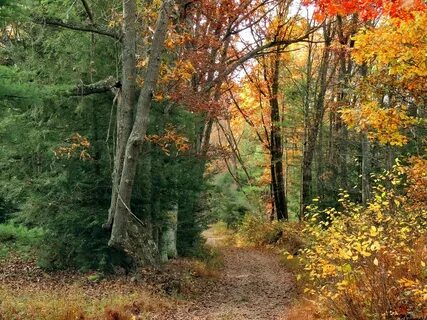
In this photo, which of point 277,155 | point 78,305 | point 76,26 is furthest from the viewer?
point 277,155

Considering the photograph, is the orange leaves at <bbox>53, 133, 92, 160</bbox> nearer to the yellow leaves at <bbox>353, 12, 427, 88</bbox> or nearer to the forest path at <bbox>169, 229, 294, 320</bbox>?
the forest path at <bbox>169, 229, 294, 320</bbox>

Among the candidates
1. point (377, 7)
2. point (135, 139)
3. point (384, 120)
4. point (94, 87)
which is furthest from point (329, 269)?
point (94, 87)

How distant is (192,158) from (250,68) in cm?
1202

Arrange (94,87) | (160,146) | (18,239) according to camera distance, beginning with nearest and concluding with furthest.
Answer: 1. (94,87)
2. (160,146)
3. (18,239)

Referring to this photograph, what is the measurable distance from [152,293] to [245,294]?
2.67 metres

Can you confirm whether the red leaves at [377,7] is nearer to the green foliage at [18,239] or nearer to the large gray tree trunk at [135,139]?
the large gray tree trunk at [135,139]

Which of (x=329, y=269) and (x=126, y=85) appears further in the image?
(x=126, y=85)

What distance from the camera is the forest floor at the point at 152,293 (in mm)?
7234

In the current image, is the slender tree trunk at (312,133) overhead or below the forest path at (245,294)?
overhead

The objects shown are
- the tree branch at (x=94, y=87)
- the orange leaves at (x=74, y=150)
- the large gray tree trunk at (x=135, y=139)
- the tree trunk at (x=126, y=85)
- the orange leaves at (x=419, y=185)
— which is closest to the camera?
the orange leaves at (x=419, y=185)

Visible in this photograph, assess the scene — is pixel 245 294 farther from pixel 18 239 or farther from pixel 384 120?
pixel 18 239

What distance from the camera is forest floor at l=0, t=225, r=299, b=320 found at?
723cm

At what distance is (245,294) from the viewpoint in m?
11.1

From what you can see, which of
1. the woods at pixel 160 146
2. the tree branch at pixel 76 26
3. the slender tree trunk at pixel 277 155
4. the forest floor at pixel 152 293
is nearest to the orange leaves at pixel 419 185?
the woods at pixel 160 146
